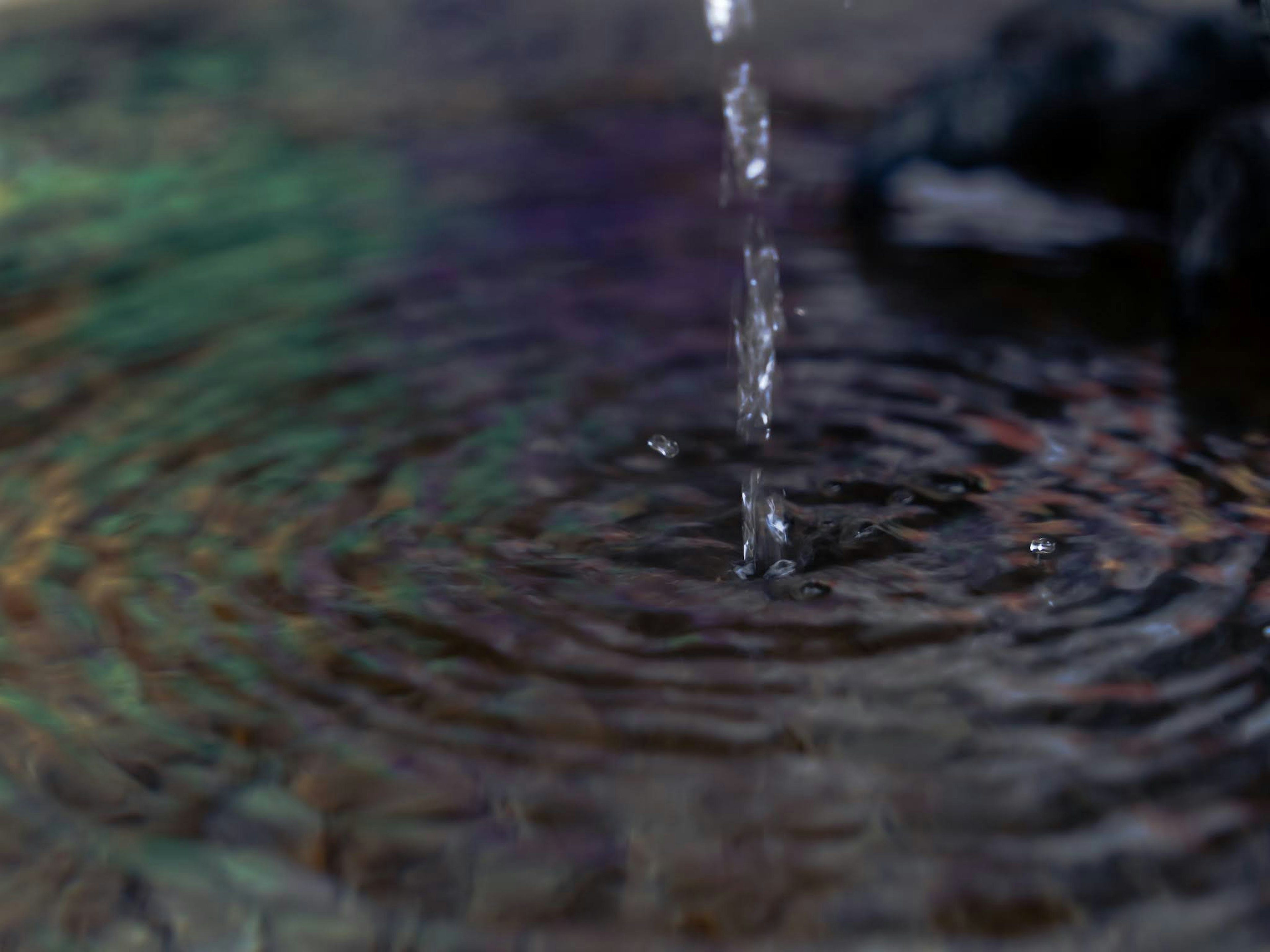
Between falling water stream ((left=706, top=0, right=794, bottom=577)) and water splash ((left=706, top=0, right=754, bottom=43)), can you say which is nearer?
falling water stream ((left=706, top=0, right=794, bottom=577))

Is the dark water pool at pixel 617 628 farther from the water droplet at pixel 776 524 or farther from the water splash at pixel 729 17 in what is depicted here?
the water splash at pixel 729 17

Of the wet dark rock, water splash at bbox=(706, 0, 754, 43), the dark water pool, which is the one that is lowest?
the dark water pool

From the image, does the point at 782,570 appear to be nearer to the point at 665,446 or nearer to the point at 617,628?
the point at 617,628

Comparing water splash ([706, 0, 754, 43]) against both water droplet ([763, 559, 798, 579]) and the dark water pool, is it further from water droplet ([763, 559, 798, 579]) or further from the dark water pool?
water droplet ([763, 559, 798, 579])

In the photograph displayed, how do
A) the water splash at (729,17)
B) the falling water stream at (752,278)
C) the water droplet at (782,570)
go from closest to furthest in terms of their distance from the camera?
the water droplet at (782,570)
the falling water stream at (752,278)
the water splash at (729,17)

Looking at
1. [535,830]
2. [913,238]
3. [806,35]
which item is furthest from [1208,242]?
[806,35]

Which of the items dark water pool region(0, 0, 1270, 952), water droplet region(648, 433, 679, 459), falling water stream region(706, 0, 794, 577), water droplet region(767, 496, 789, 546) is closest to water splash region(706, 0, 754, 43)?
falling water stream region(706, 0, 794, 577)

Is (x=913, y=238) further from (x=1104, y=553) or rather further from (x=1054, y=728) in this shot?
(x=1054, y=728)

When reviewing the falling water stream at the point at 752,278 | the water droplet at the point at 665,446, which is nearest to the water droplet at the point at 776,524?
the falling water stream at the point at 752,278
